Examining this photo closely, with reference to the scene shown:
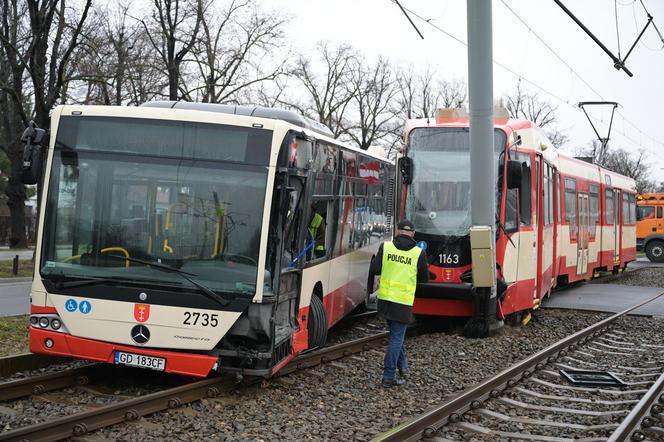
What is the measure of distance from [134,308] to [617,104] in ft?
91.2

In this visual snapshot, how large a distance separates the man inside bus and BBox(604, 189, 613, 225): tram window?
17.1m

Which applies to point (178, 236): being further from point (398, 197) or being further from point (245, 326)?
point (398, 197)

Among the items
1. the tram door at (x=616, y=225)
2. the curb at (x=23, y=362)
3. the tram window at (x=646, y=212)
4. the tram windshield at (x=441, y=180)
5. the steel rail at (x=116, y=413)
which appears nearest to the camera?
the steel rail at (x=116, y=413)

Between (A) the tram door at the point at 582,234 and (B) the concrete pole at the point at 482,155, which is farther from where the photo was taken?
(A) the tram door at the point at 582,234

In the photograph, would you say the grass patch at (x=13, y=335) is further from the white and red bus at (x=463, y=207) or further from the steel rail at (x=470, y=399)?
the white and red bus at (x=463, y=207)

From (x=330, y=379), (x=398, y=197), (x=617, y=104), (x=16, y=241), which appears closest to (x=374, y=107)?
(x=617, y=104)

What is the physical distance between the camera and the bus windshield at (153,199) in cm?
807

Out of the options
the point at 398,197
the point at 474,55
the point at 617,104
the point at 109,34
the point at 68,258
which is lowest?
the point at 68,258

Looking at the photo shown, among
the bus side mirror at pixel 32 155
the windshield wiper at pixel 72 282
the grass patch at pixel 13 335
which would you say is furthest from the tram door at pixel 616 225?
the bus side mirror at pixel 32 155

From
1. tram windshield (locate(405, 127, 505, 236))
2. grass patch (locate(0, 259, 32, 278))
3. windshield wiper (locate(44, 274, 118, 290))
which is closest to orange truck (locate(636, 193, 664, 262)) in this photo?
grass patch (locate(0, 259, 32, 278))

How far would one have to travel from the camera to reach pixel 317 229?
33.1 feet

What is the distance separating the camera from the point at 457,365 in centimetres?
1074

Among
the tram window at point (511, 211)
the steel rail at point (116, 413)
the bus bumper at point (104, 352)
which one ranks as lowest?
the steel rail at point (116, 413)

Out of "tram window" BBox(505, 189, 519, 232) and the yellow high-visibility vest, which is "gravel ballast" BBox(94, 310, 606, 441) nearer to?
the yellow high-visibility vest
